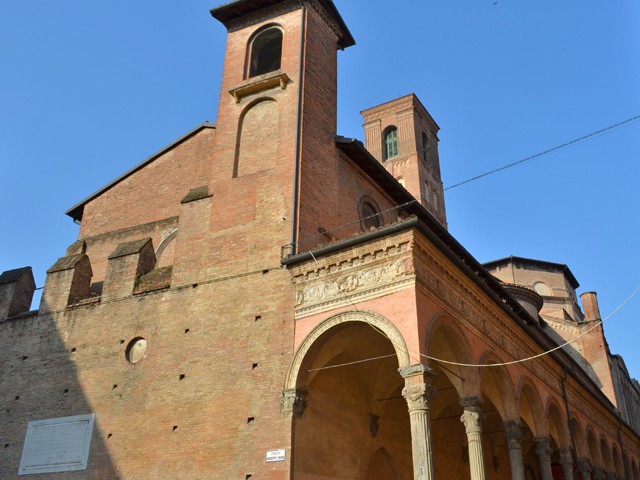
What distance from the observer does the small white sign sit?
37.8 feet

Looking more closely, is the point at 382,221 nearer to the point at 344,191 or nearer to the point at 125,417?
the point at 344,191

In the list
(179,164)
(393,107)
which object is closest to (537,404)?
(179,164)

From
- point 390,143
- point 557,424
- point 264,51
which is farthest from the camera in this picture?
point 390,143

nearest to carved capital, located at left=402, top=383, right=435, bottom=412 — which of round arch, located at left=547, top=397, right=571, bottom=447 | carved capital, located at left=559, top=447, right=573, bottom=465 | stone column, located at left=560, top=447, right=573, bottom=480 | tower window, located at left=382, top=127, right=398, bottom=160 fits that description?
round arch, located at left=547, top=397, right=571, bottom=447

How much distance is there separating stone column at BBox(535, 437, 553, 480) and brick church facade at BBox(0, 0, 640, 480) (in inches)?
1.5

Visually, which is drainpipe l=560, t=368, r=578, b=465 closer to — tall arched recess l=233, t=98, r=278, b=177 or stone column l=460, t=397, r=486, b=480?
stone column l=460, t=397, r=486, b=480

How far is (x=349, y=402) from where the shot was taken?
13.8 metres

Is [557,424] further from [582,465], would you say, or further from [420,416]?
[420,416]

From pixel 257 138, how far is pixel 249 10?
450cm

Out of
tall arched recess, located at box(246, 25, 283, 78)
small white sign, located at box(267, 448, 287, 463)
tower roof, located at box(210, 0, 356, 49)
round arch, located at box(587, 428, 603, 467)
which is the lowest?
small white sign, located at box(267, 448, 287, 463)

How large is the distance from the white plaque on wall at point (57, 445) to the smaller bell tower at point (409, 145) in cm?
2788

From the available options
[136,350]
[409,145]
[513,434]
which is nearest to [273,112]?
[136,350]

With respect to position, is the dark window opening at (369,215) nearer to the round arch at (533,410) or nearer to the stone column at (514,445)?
the round arch at (533,410)

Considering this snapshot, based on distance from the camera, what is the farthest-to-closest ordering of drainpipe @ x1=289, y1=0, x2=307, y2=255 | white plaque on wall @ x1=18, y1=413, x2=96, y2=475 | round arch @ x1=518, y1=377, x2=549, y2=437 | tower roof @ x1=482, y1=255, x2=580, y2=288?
tower roof @ x1=482, y1=255, x2=580, y2=288
round arch @ x1=518, y1=377, x2=549, y2=437
white plaque on wall @ x1=18, y1=413, x2=96, y2=475
drainpipe @ x1=289, y1=0, x2=307, y2=255
